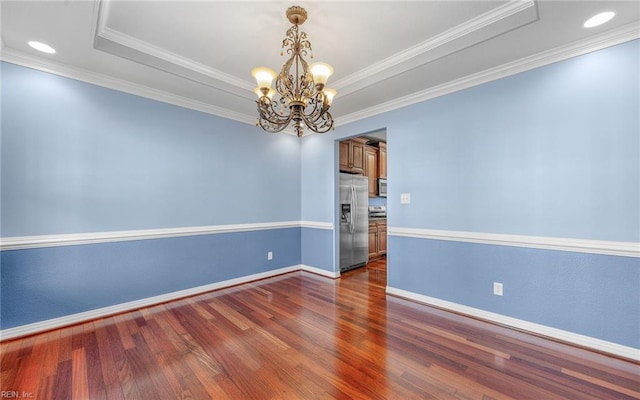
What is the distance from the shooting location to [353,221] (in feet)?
15.2

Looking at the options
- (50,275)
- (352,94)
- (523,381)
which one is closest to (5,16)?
(50,275)

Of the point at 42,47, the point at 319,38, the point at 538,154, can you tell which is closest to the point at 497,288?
the point at 538,154

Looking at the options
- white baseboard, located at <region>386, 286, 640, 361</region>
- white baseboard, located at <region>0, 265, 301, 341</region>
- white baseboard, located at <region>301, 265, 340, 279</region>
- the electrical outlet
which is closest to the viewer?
white baseboard, located at <region>386, 286, 640, 361</region>

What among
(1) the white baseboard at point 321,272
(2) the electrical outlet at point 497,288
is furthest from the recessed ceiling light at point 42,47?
(2) the electrical outlet at point 497,288

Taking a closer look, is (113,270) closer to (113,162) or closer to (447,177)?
(113,162)

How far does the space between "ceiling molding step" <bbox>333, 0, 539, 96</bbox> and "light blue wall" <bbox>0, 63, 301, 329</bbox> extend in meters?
1.99

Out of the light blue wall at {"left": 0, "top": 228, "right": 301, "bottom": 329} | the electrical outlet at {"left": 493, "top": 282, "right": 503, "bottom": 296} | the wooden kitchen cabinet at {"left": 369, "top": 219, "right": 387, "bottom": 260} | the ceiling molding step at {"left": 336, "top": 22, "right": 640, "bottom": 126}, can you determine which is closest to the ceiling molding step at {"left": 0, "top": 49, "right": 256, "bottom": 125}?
the light blue wall at {"left": 0, "top": 228, "right": 301, "bottom": 329}

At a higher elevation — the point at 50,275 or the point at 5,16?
the point at 5,16

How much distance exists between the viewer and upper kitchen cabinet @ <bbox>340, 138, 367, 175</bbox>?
15.4 feet

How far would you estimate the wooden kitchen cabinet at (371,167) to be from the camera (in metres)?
5.31

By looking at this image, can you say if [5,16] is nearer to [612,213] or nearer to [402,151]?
[402,151]

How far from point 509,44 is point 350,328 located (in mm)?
3031

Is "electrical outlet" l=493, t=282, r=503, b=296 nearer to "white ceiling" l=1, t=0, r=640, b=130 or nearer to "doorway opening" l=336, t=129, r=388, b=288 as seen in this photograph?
"doorway opening" l=336, t=129, r=388, b=288

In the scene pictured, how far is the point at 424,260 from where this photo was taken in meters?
3.17
